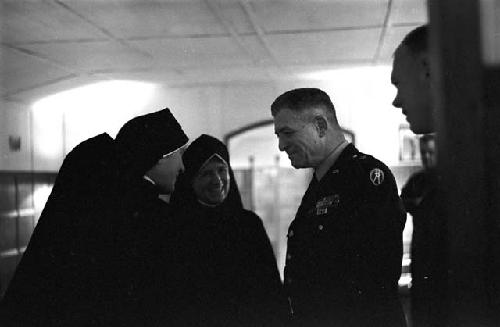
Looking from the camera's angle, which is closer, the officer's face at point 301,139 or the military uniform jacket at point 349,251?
Result: the military uniform jacket at point 349,251

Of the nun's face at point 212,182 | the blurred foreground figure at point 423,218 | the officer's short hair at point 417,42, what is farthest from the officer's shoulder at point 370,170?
the nun's face at point 212,182

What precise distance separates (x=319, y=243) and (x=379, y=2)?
233 cm

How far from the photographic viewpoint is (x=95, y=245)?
1.87 meters

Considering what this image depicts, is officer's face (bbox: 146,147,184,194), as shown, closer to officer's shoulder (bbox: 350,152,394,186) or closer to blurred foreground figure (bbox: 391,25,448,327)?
officer's shoulder (bbox: 350,152,394,186)


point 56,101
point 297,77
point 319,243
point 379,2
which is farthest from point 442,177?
point 56,101

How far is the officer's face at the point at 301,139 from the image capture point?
5.81ft

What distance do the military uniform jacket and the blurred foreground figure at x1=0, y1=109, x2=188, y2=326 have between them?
1.87 feet

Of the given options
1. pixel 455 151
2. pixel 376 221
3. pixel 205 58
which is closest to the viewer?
pixel 455 151

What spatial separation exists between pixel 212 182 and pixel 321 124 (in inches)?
47.9

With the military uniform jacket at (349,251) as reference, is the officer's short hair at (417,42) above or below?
above

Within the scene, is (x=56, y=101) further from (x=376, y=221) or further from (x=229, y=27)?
(x=376, y=221)

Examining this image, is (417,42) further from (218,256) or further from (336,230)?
(218,256)

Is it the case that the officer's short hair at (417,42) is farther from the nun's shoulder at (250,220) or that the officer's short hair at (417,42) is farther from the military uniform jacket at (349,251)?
the nun's shoulder at (250,220)

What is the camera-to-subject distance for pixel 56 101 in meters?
6.51
